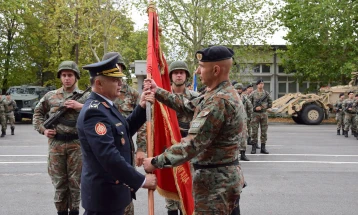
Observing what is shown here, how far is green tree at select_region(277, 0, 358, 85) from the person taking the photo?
2594cm

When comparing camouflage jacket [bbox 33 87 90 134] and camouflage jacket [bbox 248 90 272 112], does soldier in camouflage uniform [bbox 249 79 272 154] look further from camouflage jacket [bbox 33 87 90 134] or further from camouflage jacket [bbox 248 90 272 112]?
camouflage jacket [bbox 33 87 90 134]

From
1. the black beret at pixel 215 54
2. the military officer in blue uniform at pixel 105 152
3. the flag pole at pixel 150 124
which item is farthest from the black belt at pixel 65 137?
the black beret at pixel 215 54

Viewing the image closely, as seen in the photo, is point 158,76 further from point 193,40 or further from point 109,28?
point 109,28

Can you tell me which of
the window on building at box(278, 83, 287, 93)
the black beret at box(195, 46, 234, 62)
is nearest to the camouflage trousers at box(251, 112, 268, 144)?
the black beret at box(195, 46, 234, 62)

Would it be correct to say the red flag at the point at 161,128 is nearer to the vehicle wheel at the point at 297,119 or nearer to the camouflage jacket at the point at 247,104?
the camouflage jacket at the point at 247,104

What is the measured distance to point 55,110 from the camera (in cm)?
582

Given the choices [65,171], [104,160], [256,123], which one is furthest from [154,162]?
[256,123]

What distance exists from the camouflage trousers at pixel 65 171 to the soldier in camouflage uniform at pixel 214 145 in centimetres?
218

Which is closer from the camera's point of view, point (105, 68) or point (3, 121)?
point (105, 68)

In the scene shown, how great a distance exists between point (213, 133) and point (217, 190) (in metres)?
0.51

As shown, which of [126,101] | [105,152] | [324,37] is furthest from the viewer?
[324,37]

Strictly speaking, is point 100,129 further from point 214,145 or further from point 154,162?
point 214,145

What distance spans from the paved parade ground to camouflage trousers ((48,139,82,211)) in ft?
3.85

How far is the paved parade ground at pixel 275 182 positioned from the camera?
684cm
